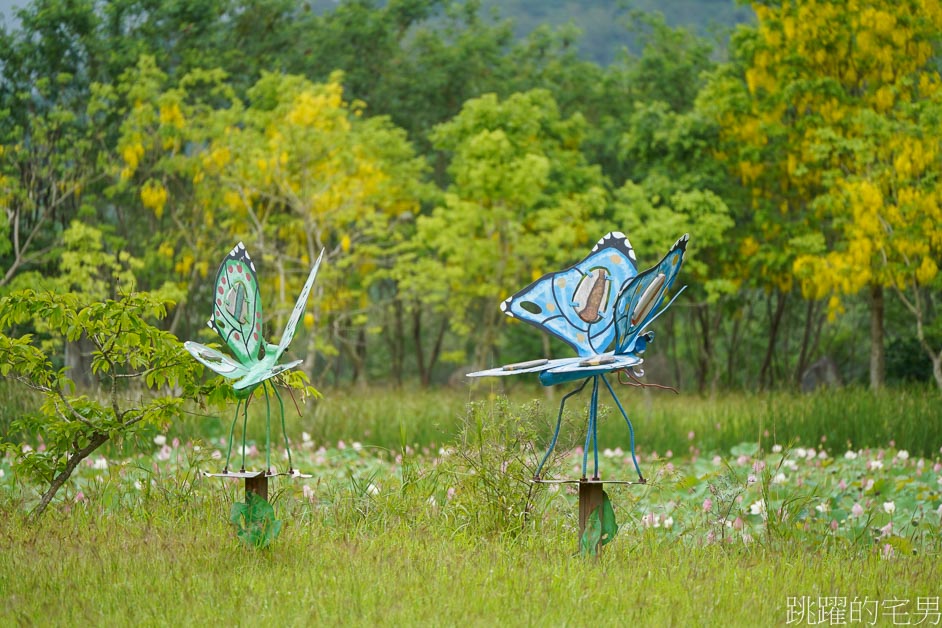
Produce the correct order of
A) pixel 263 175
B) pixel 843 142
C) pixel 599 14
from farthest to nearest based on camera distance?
pixel 599 14 < pixel 263 175 < pixel 843 142

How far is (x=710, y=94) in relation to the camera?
19375mm

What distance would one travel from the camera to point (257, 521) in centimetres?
511

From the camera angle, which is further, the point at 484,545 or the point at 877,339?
the point at 877,339

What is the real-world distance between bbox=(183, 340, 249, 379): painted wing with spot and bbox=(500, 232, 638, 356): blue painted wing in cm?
133

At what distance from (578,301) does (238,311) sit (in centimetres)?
169

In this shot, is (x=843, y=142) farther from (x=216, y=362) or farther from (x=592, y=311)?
(x=216, y=362)

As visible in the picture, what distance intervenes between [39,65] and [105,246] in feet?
12.2

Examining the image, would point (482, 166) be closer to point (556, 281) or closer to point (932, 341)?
point (932, 341)

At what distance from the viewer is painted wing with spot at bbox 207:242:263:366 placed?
527cm

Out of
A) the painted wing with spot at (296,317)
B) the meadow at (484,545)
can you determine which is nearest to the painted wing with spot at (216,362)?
the painted wing with spot at (296,317)

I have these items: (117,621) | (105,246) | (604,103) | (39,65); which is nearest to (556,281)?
(117,621)

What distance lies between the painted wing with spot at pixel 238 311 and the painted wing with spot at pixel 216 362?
0.23ft

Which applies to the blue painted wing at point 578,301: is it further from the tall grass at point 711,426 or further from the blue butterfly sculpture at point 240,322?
the tall grass at point 711,426

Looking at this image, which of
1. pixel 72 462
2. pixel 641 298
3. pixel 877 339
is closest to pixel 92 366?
pixel 72 462
